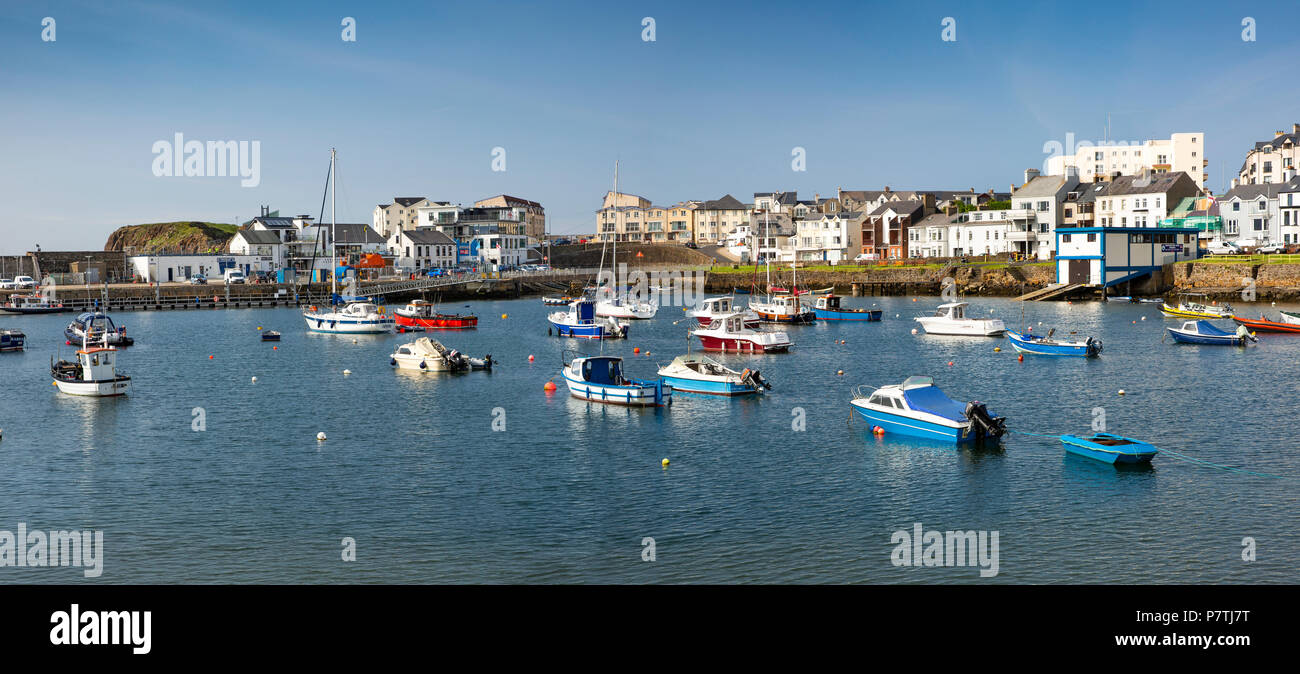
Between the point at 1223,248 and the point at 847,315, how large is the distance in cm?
5146

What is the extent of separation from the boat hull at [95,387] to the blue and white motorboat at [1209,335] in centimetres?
5973

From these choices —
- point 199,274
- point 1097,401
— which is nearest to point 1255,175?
point 1097,401

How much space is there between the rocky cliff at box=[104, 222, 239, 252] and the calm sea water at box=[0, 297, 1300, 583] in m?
142

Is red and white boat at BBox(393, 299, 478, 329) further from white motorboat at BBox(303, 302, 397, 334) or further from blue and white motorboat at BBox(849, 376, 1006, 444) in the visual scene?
blue and white motorboat at BBox(849, 376, 1006, 444)

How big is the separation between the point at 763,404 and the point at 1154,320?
1986 inches

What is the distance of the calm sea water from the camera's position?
21656mm

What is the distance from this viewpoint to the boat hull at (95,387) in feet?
148

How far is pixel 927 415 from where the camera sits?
32844 mm

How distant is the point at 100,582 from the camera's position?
20.4 metres

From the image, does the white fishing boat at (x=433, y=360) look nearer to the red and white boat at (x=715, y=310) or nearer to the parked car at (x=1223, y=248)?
the red and white boat at (x=715, y=310)

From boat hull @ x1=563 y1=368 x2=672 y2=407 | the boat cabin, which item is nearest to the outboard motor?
boat hull @ x1=563 y1=368 x2=672 y2=407

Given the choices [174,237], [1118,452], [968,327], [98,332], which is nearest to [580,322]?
[968,327]

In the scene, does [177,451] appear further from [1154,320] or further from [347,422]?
[1154,320]

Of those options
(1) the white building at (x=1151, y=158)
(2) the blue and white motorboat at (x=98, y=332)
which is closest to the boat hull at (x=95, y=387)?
(2) the blue and white motorboat at (x=98, y=332)
